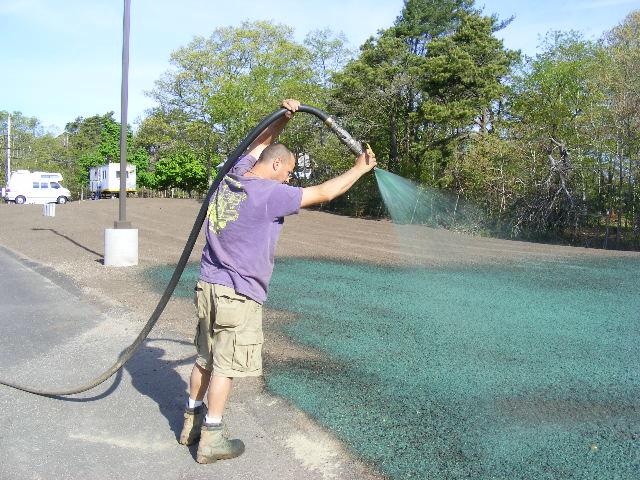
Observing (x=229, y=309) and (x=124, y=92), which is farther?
(x=124, y=92)

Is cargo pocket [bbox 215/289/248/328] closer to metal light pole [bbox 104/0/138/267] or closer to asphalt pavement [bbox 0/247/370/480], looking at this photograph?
asphalt pavement [bbox 0/247/370/480]

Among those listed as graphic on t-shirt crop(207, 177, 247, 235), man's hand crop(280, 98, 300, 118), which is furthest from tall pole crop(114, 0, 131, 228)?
graphic on t-shirt crop(207, 177, 247, 235)

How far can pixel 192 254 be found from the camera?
13227mm

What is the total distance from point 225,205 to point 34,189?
45.7 metres

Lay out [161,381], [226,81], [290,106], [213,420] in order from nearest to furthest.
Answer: [213,420]
[290,106]
[161,381]
[226,81]

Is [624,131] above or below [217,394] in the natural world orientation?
above

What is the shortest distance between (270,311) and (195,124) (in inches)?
1606

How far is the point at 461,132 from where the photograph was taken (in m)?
27.4

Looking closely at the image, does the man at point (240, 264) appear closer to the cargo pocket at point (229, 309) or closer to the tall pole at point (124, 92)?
the cargo pocket at point (229, 309)

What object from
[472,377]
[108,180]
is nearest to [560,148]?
[472,377]

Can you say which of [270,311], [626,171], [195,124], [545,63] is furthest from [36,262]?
[195,124]

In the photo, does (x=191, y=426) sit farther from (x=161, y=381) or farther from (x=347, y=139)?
(x=347, y=139)

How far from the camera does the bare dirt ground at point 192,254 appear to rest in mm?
4617

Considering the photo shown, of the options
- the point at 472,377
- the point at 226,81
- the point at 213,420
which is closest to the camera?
the point at 213,420
